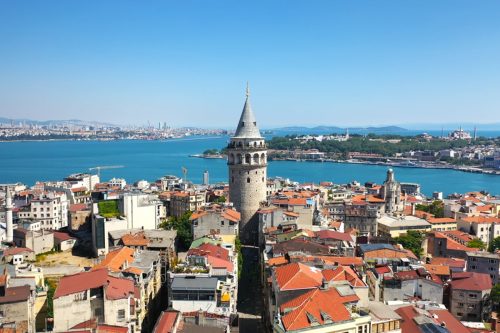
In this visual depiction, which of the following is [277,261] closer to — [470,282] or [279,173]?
[470,282]

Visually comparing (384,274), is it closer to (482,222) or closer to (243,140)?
(243,140)

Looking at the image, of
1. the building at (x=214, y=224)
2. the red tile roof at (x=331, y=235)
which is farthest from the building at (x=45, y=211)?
the red tile roof at (x=331, y=235)

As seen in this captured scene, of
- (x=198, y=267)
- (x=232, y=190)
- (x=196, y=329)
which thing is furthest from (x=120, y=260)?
(x=232, y=190)

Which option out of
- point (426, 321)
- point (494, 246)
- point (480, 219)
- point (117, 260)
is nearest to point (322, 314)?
point (426, 321)

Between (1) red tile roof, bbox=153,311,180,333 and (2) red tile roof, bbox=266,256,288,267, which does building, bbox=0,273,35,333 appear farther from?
(2) red tile roof, bbox=266,256,288,267

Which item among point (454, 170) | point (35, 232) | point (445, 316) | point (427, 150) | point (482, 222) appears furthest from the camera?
point (427, 150)
